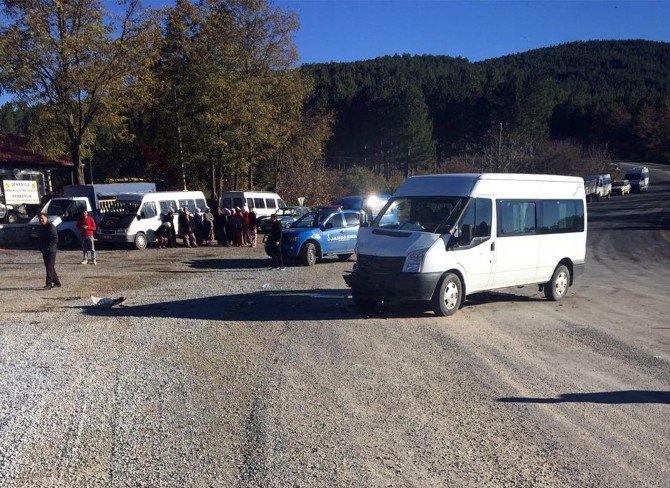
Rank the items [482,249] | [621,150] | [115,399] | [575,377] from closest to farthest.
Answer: [115,399]
[575,377]
[482,249]
[621,150]

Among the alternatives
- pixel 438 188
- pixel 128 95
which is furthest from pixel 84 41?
pixel 438 188

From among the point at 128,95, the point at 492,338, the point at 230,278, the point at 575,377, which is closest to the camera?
the point at 575,377

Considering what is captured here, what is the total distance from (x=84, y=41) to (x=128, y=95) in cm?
340

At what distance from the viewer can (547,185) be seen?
13125 millimetres

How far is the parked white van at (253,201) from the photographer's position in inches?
1278

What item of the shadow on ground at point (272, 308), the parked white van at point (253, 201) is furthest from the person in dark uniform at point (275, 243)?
the parked white van at point (253, 201)

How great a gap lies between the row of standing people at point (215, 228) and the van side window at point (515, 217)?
1556 cm

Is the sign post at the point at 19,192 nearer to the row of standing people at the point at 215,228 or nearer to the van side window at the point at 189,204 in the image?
the van side window at the point at 189,204

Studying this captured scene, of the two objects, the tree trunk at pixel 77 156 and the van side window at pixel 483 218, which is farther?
the tree trunk at pixel 77 156

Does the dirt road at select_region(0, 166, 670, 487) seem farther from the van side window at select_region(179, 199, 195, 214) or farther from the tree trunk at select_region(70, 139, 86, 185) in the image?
the tree trunk at select_region(70, 139, 86, 185)

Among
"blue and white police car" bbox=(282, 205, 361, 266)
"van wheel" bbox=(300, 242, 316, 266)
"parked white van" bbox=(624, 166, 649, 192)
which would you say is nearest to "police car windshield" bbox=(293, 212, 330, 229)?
"blue and white police car" bbox=(282, 205, 361, 266)

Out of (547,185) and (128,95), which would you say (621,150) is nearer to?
(128,95)

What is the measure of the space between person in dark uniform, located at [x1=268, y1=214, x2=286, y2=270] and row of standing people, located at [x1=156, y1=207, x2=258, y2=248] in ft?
25.9

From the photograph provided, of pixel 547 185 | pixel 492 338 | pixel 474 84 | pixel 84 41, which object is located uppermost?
pixel 474 84
